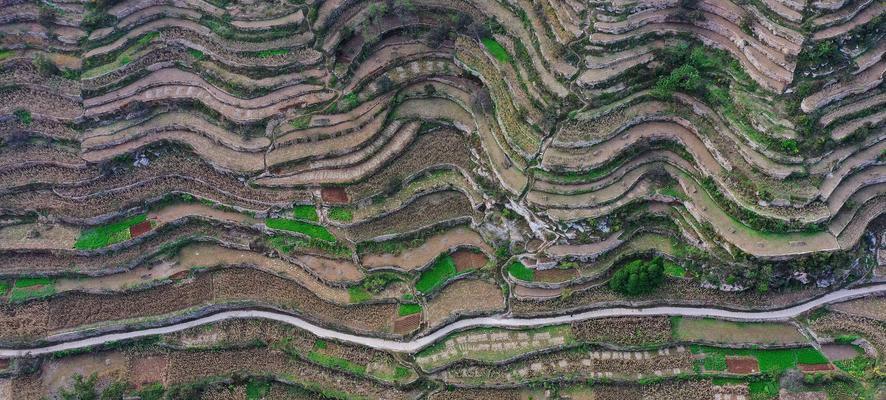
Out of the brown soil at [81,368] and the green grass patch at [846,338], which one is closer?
the green grass patch at [846,338]

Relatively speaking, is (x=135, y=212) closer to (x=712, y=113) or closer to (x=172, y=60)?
(x=172, y=60)

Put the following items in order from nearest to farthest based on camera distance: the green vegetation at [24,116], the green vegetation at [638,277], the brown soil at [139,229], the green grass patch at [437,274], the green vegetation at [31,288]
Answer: the green vegetation at [638,277] < the green grass patch at [437,274] < the green vegetation at [31,288] < the brown soil at [139,229] < the green vegetation at [24,116]

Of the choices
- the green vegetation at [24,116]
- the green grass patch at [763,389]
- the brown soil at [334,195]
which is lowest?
the green grass patch at [763,389]

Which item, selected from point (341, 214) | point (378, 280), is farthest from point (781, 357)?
point (341, 214)

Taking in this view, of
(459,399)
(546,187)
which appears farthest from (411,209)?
(459,399)

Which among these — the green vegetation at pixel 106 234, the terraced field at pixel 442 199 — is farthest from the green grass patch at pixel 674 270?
the green vegetation at pixel 106 234

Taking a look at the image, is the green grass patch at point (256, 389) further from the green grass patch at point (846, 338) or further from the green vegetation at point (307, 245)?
the green grass patch at point (846, 338)

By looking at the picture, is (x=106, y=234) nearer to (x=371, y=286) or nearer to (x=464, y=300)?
(x=371, y=286)
